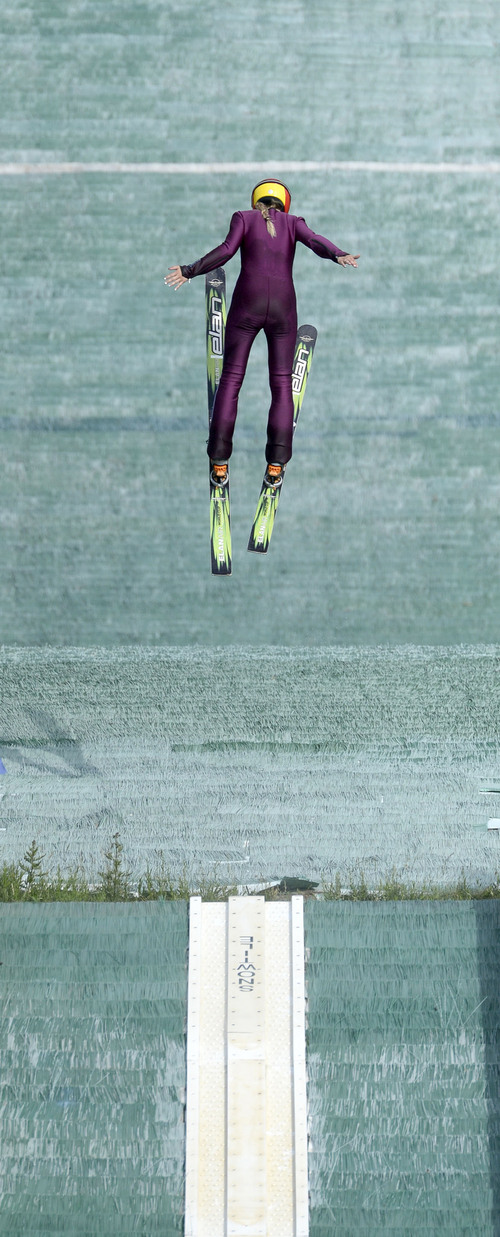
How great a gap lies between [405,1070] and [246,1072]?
1259 mm

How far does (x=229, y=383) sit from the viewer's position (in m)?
9.28

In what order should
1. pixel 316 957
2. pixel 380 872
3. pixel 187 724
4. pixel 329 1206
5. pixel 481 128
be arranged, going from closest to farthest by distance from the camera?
pixel 329 1206
pixel 316 957
pixel 380 872
pixel 187 724
pixel 481 128

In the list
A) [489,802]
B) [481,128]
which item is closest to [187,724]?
[489,802]

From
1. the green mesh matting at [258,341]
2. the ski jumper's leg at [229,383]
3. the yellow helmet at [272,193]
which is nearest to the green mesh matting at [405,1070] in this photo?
the green mesh matting at [258,341]

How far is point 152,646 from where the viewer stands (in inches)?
404

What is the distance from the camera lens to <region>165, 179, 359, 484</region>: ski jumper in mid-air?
28.9 ft

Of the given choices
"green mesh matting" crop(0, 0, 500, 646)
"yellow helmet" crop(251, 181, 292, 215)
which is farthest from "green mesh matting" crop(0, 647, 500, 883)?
"yellow helmet" crop(251, 181, 292, 215)

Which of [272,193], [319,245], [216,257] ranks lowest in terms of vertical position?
A: [216,257]

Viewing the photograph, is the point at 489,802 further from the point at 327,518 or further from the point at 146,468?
the point at 146,468

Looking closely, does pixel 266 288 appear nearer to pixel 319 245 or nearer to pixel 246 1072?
pixel 319 245

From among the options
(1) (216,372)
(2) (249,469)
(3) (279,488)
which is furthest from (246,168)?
(3) (279,488)

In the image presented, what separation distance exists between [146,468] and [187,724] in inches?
102

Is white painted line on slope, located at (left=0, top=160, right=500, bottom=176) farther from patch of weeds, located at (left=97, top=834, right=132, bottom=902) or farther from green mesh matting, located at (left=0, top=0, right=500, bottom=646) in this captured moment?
patch of weeds, located at (left=97, top=834, right=132, bottom=902)

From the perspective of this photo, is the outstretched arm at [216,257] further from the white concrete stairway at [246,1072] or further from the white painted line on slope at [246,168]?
the white concrete stairway at [246,1072]
